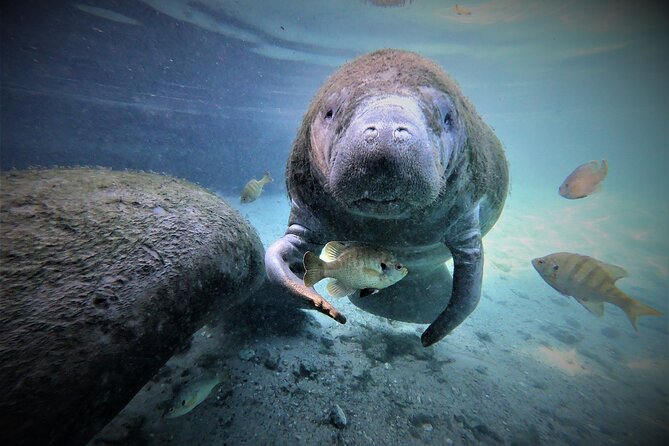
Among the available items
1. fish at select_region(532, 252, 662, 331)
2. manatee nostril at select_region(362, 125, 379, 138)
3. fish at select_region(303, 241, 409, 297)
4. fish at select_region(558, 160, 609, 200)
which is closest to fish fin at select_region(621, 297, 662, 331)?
fish at select_region(532, 252, 662, 331)

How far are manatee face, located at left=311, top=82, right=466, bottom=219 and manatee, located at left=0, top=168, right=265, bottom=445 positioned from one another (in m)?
1.33

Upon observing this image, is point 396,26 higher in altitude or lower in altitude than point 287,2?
higher

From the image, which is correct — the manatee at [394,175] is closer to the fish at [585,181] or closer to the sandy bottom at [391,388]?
the sandy bottom at [391,388]

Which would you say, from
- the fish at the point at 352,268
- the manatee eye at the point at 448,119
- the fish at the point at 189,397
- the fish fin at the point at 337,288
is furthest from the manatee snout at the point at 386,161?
the fish at the point at 189,397

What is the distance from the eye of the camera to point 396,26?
55.3 ft

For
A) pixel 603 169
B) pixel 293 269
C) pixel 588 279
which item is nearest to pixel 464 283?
pixel 293 269

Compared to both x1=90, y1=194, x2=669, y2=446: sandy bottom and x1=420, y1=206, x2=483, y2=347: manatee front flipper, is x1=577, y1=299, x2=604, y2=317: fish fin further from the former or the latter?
x1=420, y1=206, x2=483, y2=347: manatee front flipper

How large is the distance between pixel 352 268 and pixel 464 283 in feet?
4.89

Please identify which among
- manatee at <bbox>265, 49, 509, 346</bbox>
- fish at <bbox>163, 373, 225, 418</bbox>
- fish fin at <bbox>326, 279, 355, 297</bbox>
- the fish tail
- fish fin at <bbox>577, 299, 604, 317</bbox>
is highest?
the fish tail

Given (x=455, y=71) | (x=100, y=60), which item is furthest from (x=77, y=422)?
(x=455, y=71)

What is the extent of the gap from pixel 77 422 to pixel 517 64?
30.6 m

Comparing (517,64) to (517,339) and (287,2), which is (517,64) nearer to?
(287,2)

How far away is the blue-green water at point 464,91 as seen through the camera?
326cm

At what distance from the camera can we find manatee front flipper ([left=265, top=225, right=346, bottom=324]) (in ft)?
6.06
